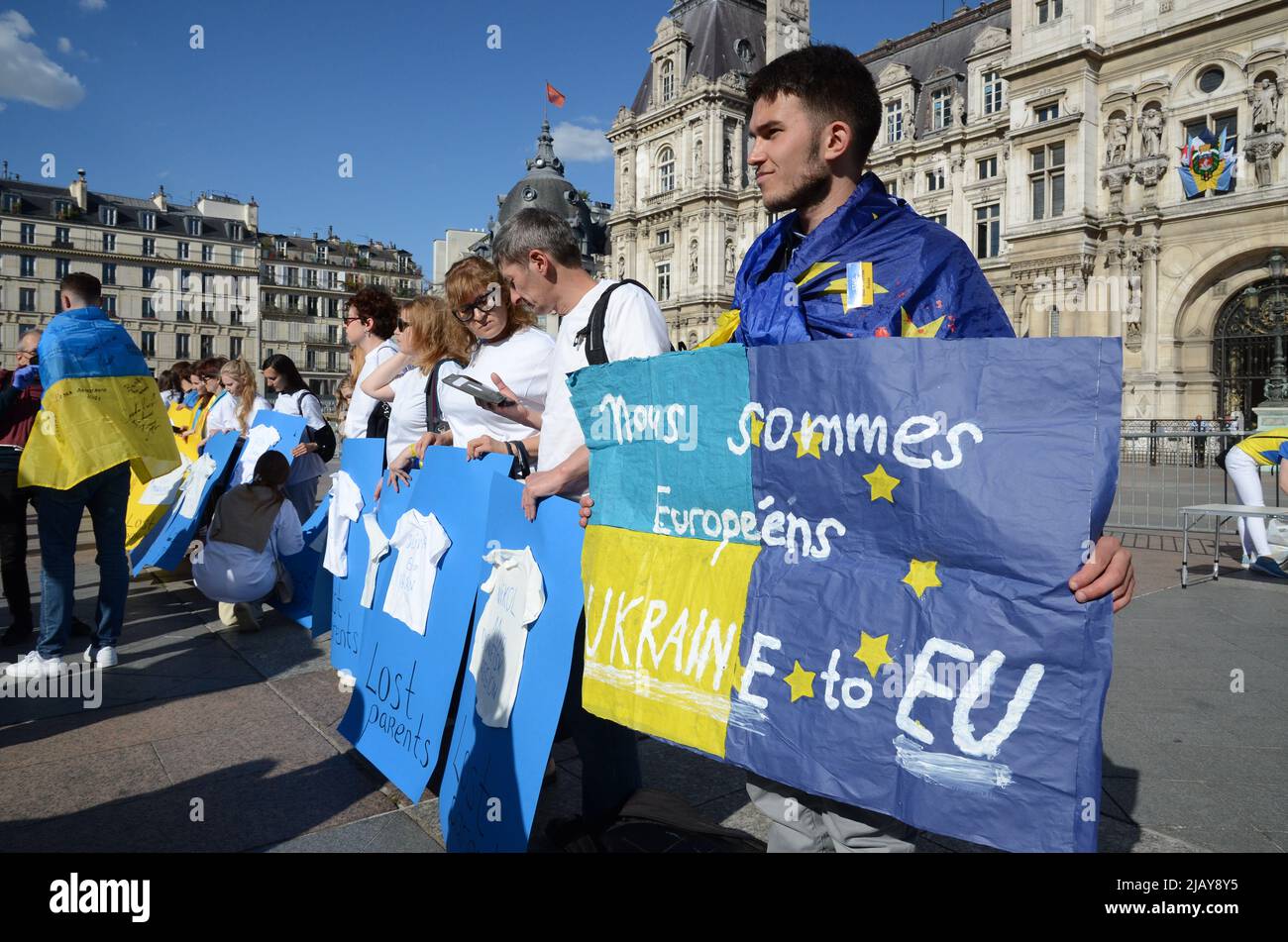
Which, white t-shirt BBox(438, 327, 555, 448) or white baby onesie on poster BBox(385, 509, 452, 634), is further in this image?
white t-shirt BBox(438, 327, 555, 448)

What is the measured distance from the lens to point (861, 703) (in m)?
1.72

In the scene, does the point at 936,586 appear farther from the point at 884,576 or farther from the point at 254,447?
the point at 254,447

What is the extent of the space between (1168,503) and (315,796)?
43.3ft

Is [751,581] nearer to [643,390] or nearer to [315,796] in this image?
[643,390]

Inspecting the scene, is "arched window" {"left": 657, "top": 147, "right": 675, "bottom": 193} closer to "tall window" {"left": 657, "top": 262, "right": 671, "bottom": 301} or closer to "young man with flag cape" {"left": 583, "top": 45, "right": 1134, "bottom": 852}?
"tall window" {"left": 657, "top": 262, "right": 671, "bottom": 301}

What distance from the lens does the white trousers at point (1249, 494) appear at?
8047mm

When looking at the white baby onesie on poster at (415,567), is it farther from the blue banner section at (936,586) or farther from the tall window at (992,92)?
the tall window at (992,92)

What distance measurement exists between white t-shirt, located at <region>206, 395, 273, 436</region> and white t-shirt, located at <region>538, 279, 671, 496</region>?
16.5 feet

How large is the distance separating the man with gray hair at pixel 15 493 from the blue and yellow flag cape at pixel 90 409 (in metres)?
0.85

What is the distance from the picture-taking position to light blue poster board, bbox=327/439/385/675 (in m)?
4.00

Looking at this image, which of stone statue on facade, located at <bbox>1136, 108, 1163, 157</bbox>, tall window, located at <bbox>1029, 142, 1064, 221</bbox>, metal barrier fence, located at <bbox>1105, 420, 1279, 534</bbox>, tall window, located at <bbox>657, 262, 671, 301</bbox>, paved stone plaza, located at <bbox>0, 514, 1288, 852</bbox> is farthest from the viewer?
tall window, located at <bbox>657, 262, 671, 301</bbox>

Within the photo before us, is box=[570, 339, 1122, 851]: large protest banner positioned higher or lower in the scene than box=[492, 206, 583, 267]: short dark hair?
lower

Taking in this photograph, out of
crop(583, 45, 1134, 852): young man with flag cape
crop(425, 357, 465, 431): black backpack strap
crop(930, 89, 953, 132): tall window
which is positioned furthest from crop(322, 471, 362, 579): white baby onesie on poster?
crop(930, 89, 953, 132): tall window

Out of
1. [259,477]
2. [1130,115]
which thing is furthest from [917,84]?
[259,477]
